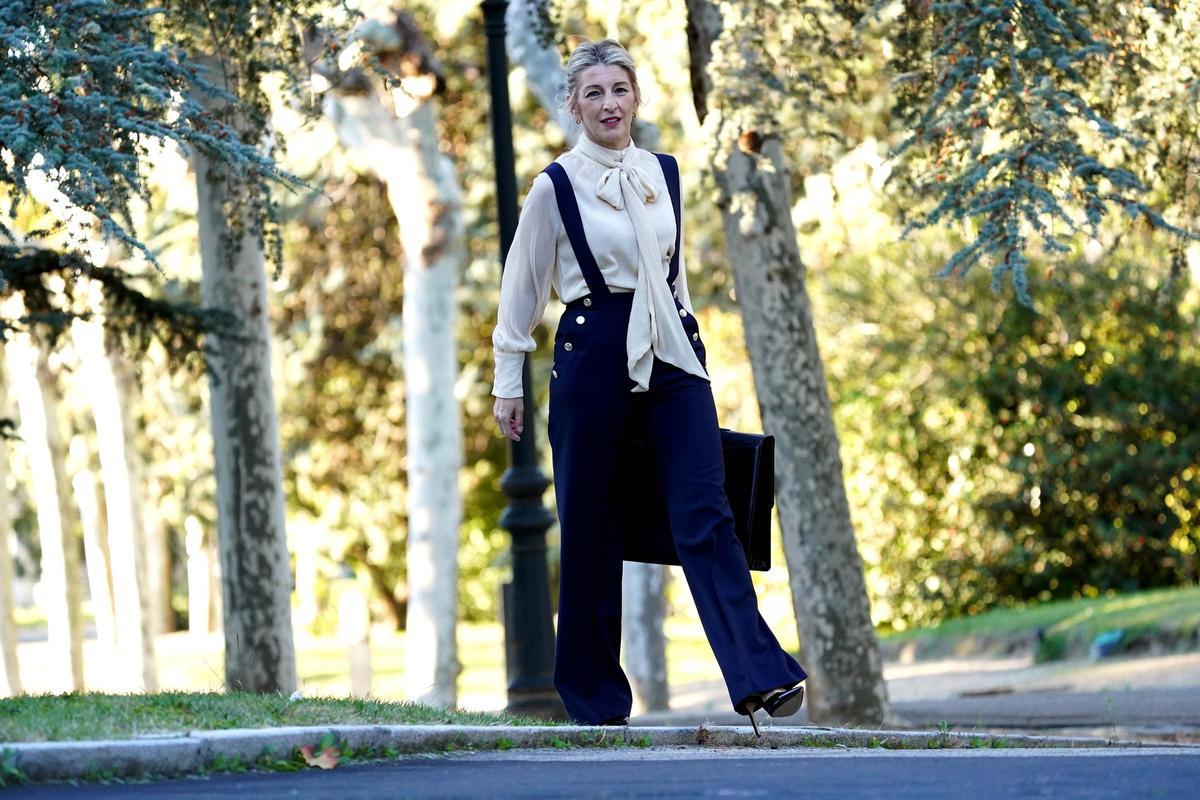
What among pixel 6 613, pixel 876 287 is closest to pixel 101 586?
pixel 6 613

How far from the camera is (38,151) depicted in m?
6.96

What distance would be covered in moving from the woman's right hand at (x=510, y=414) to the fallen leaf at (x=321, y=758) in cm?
129

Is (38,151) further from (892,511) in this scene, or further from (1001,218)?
(892,511)

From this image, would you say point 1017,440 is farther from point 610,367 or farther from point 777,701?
point 777,701

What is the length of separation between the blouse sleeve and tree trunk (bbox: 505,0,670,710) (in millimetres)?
8543

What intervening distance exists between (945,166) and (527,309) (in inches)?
111

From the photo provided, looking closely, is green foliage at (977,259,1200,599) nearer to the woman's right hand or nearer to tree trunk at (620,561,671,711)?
tree trunk at (620,561,671,711)

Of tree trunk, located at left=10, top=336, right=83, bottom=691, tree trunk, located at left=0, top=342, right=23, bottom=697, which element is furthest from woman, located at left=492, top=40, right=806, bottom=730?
tree trunk, located at left=10, top=336, right=83, bottom=691

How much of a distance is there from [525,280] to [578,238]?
0.24m

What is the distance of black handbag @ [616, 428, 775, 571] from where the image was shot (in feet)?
21.5

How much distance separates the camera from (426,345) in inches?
724

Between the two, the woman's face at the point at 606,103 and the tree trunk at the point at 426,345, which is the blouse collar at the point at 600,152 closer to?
the woman's face at the point at 606,103

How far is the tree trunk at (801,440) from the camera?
36.0 ft

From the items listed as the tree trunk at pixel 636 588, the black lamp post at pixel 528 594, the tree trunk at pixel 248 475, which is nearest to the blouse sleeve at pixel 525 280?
the black lamp post at pixel 528 594
